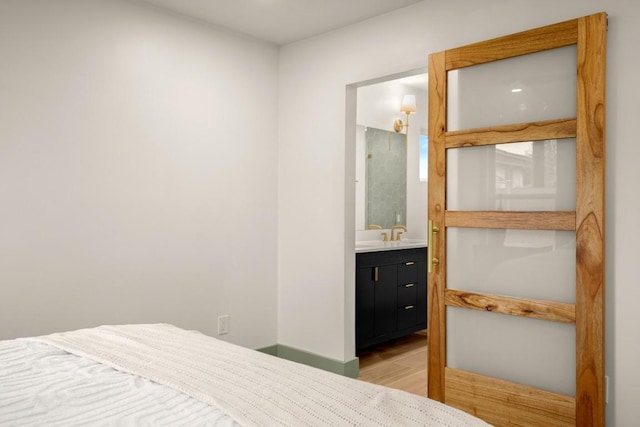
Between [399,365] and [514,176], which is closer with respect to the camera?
[514,176]

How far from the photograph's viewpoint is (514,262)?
8.80ft

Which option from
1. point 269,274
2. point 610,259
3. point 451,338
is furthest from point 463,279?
point 269,274

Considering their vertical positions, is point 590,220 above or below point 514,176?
below

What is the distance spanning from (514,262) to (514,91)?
916 millimetres

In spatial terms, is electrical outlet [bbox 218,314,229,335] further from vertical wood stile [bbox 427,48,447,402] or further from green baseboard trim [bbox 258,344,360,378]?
vertical wood stile [bbox 427,48,447,402]

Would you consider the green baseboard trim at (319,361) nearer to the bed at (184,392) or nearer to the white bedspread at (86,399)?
the bed at (184,392)

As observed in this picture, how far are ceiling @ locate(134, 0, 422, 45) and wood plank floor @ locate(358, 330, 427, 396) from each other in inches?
100

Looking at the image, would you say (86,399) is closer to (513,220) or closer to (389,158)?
(513,220)

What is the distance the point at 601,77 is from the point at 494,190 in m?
0.75

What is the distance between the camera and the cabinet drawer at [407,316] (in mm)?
4496

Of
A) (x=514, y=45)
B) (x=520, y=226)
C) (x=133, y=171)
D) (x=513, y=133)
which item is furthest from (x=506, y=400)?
(x=133, y=171)

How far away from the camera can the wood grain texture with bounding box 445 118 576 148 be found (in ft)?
8.10

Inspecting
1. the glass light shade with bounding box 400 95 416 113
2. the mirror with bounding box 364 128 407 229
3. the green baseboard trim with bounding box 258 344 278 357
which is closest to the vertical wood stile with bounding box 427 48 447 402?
the green baseboard trim with bounding box 258 344 278 357

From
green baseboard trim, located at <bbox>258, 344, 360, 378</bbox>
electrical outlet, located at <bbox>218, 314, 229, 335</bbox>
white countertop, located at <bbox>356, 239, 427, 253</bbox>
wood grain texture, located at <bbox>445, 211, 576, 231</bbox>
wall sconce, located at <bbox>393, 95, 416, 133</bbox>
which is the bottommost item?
green baseboard trim, located at <bbox>258, 344, 360, 378</bbox>
